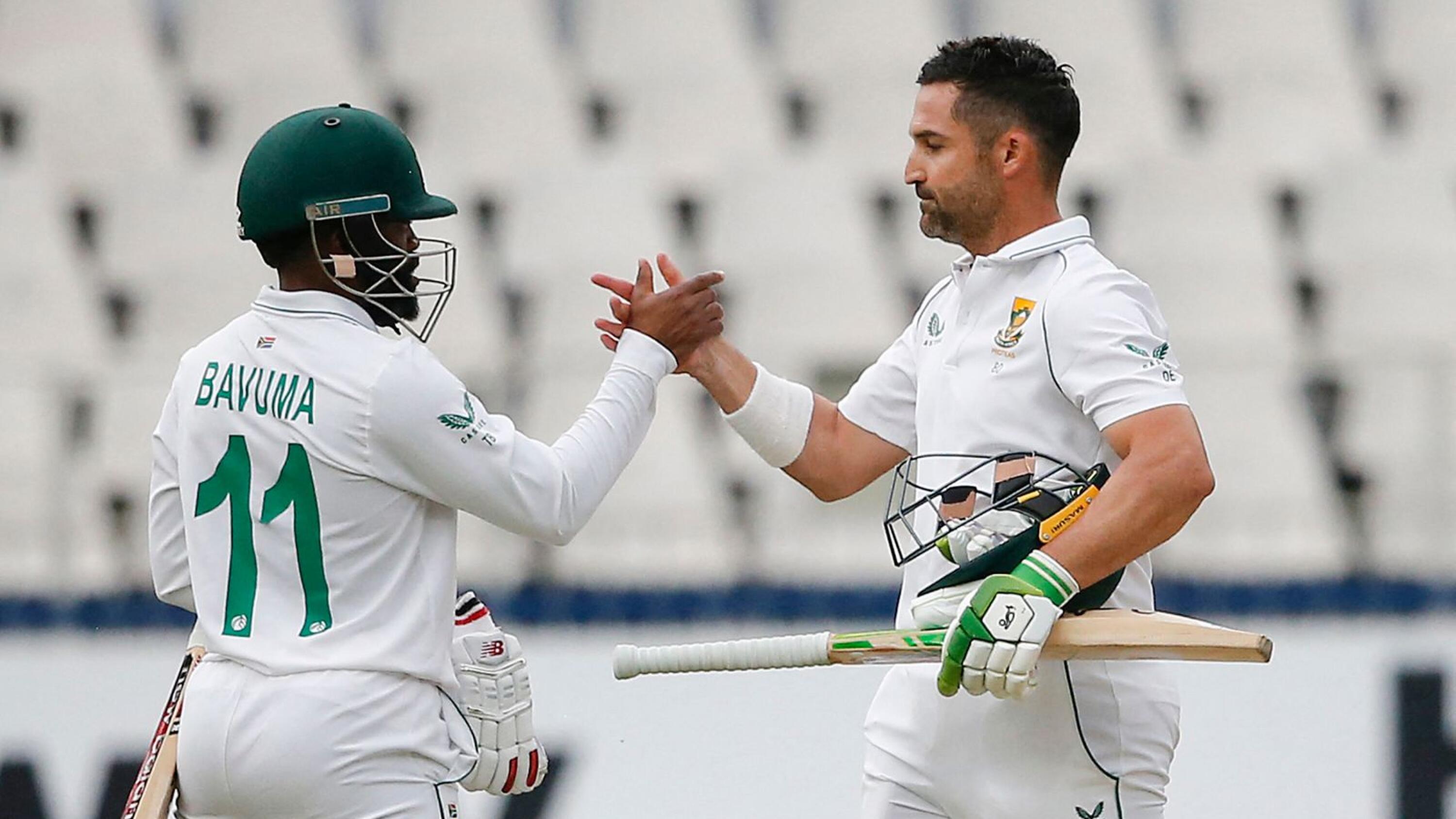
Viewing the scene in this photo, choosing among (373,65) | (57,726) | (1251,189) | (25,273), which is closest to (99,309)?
(25,273)

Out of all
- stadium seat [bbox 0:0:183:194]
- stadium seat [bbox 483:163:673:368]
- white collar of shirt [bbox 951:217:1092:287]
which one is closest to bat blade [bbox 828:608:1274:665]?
white collar of shirt [bbox 951:217:1092:287]

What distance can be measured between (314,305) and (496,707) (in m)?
0.60

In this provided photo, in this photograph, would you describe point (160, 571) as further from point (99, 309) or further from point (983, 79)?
point (99, 309)

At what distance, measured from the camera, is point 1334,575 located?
5.27 meters

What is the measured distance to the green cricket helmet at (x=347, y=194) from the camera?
2.77 meters

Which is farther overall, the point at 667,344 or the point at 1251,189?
the point at 1251,189

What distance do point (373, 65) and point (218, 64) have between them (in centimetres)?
57

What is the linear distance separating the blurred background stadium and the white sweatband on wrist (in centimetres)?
172

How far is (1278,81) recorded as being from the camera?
25.6 feet

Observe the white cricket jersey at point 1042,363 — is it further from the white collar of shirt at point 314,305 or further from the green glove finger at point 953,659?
the white collar of shirt at point 314,305

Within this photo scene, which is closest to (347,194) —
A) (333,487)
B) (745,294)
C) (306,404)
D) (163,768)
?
(306,404)

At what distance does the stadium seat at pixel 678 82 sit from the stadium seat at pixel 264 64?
0.88m

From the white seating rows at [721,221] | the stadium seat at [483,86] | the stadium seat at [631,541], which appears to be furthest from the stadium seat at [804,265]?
the stadium seat at [631,541]

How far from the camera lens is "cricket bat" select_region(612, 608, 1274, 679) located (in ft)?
9.16
